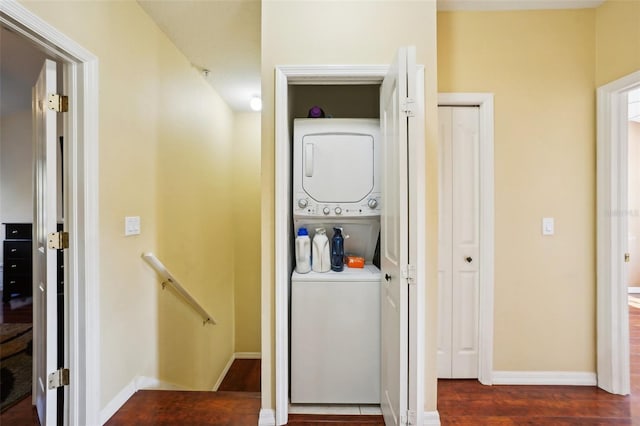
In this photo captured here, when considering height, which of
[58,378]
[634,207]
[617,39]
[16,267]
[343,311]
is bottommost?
[58,378]

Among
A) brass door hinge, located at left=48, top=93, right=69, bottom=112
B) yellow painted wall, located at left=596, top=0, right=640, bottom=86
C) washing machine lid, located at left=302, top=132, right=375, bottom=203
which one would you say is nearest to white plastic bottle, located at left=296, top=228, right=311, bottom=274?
washing machine lid, located at left=302, top=132, right=375, bottom=203

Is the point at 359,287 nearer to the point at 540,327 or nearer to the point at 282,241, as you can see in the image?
the point at 282,241

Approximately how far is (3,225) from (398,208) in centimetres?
590

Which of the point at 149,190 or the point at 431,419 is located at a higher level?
the point at 149,190

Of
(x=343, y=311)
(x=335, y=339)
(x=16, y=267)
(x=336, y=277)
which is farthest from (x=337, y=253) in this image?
(x=16, y=267)

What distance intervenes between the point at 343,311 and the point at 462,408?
→ 0.99 metres

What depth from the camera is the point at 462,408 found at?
1.86 meters

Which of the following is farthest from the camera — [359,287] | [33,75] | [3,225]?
[3,225]

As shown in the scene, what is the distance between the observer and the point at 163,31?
2.24 m

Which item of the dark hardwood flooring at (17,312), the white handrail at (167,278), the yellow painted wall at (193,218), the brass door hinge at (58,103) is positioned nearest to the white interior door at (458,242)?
the white handrail at (167,278)

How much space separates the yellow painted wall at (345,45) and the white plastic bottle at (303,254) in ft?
0.86

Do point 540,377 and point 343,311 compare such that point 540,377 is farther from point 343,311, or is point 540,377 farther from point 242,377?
point 242,377

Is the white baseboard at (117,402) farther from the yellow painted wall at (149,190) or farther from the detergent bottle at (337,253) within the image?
the detergent bottle at (337,253)

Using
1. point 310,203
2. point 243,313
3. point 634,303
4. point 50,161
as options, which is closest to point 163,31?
point 50,161
